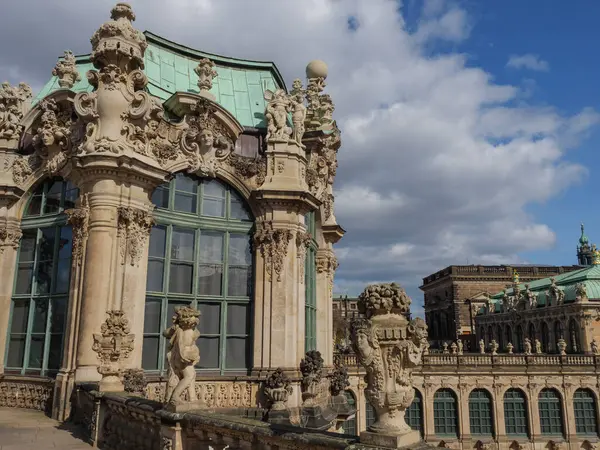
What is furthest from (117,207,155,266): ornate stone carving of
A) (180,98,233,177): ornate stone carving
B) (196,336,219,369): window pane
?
(196,336,219,369): window pane

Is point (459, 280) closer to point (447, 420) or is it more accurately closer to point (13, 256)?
point (447, 420)

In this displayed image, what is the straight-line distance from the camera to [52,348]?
16266mm

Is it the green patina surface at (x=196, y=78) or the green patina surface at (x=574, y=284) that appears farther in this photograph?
the green patina surface at (x=574, y=284)

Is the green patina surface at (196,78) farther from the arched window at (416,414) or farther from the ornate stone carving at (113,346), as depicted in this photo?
the arched window at (416,414)

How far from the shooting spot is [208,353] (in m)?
17.0

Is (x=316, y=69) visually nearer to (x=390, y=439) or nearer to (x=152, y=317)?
(x=152, y=317)

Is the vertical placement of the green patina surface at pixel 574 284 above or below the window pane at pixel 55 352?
above

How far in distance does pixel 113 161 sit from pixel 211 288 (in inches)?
197

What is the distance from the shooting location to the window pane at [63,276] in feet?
54.3

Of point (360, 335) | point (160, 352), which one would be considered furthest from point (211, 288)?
point (360, 335)

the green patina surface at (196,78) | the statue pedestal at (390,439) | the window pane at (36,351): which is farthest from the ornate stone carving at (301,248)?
the statue pedestal at (390,439)

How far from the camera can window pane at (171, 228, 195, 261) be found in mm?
17297

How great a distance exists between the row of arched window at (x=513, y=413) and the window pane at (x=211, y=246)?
4199cm

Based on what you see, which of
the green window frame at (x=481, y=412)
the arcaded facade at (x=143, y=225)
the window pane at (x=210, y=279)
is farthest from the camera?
the green window frame at (x=481, y=412)
